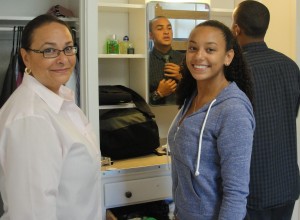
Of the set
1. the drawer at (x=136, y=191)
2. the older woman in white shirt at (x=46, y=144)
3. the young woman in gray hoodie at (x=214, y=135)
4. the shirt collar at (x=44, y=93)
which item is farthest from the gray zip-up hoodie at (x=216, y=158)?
the drawer at (x=136, y=191)

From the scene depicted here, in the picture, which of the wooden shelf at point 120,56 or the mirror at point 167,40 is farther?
the mirror at point 167,40

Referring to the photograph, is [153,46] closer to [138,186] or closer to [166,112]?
[166,112]

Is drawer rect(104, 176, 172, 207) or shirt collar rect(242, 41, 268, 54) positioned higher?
shirt collar rect(242, 41, 268, 54)

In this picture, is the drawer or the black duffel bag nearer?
the drawer

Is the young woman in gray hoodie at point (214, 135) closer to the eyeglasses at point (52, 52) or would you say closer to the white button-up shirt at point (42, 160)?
the white button-up shirt at point (42, 160)

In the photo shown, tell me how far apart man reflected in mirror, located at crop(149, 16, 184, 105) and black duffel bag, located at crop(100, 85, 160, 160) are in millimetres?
278

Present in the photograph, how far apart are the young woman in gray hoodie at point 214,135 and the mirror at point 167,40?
3.84ft

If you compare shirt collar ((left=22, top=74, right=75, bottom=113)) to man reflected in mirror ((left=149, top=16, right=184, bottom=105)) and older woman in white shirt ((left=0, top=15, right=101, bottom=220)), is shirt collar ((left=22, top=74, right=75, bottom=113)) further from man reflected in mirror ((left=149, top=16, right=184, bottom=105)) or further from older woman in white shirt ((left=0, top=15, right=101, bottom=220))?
man reflected in mirror ((left=149, top=16, right=184, bottom=105))

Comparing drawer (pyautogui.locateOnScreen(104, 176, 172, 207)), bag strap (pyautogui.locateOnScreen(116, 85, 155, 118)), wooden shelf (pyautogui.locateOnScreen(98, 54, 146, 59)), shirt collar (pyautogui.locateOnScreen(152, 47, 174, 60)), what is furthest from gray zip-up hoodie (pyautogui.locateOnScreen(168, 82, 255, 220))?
shirt collar (pyautogui.locateOnScreen(152, 47, 174, 60))

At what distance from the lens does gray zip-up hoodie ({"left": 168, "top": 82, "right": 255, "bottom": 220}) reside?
116 cm

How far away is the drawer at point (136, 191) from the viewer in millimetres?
2105

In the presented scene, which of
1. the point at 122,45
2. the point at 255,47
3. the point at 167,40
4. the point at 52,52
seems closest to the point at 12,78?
the point at 122,45

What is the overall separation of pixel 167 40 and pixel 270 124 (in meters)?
1.26

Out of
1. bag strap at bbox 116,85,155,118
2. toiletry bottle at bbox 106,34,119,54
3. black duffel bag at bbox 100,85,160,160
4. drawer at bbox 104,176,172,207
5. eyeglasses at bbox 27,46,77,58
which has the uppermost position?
toiletry bottle at bbox 106,34,119,54
